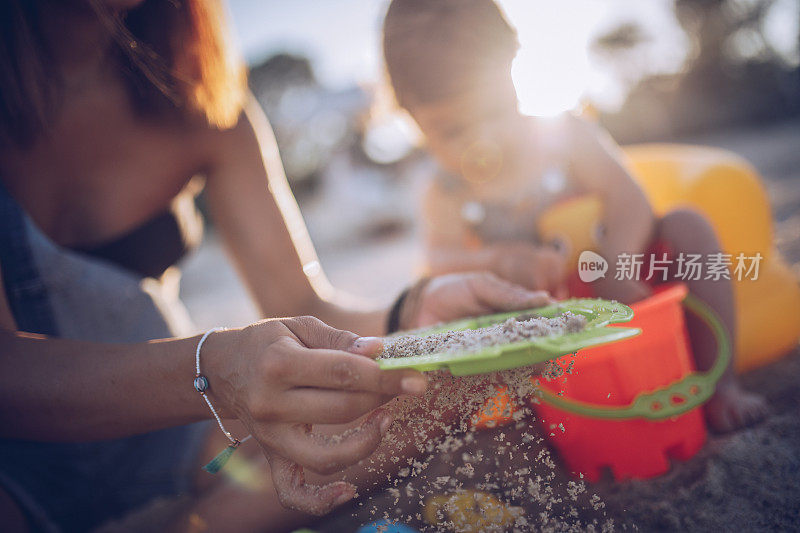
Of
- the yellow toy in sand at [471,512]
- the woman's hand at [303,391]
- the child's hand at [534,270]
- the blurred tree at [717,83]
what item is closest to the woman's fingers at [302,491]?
the woman's hand at [303,391]

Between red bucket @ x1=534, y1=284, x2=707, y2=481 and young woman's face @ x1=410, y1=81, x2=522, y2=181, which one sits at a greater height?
young woman's face @ x1=410, y1=81, x2=522, y2=181

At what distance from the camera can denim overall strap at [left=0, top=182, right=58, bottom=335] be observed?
2.83 feet

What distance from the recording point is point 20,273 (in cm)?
88

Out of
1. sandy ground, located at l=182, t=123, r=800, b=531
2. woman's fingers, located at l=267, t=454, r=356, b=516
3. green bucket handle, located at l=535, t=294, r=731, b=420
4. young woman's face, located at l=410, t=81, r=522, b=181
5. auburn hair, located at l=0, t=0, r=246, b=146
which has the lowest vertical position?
sandy ground, located at l=182, t=123, r=800, b=531

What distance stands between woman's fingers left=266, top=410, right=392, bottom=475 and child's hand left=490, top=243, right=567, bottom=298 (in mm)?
622

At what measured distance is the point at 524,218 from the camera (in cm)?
153

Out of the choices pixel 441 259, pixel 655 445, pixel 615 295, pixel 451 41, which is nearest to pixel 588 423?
pixel 655 445

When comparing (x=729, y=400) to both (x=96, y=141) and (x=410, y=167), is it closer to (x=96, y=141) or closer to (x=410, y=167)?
(x=96, y=141)

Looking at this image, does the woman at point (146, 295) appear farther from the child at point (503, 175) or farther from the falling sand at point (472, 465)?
the child at point (503, 175)

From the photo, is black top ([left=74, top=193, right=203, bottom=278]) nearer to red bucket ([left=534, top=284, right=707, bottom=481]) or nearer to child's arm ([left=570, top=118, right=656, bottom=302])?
red bucket ([left=534, top=284, right=707, bottom=481])

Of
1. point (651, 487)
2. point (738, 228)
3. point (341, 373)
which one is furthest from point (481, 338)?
point (738, 228)

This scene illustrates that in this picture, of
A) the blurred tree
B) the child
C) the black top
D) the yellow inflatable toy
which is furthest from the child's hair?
the blurred tree

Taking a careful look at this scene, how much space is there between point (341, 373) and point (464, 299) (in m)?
0.36

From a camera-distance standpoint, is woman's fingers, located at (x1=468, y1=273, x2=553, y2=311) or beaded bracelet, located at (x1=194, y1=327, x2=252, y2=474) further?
woman's fingers, located at (x1=468, y1=273, x2=553, y2=311)
